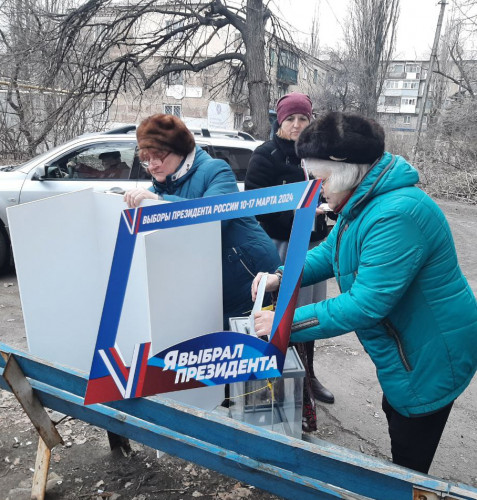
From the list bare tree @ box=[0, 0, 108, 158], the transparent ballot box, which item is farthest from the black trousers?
bare tree @ box=[0, 0, 108, 158]

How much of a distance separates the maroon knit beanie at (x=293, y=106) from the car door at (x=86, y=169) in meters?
3.14

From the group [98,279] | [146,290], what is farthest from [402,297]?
[98,279]

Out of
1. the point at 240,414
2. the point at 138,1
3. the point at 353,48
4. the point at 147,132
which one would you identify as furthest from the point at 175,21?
the point at 353,48

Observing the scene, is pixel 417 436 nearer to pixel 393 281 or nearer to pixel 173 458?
pixel 393 281

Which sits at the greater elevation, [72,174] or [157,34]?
[157,34]

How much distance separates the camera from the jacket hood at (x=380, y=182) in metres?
1.44

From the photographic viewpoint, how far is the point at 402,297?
4.91 feet

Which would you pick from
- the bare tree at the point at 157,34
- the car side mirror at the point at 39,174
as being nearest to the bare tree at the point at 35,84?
the bare tree at the point at 157,34

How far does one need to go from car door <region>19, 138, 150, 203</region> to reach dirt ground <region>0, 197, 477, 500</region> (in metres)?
3.09

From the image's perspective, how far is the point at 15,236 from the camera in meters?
1.94

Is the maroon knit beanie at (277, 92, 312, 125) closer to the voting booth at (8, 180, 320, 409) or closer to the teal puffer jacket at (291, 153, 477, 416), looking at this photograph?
the voting booth at (8, 180, 320, 409)

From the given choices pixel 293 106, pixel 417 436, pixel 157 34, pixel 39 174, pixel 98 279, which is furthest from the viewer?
pixel 157 34

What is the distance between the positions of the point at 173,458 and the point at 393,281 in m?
1.77

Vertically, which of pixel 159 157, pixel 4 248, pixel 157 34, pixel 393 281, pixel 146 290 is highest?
pixel 157 34
